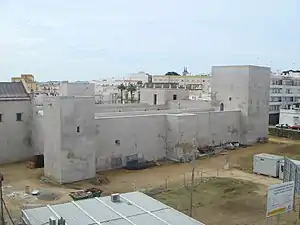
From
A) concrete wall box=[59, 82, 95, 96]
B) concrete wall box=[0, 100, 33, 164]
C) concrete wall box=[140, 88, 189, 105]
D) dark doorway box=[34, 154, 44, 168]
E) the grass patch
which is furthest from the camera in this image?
concrete wall box=[140, 88, 189, 105]

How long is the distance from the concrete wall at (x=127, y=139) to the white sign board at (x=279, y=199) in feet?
45.2

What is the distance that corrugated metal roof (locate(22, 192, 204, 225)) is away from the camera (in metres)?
9.60

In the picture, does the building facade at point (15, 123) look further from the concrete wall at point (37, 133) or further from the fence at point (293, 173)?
the fence at point (293, 173)

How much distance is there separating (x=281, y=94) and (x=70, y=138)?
111ft

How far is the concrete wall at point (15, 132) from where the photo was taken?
86.0ft

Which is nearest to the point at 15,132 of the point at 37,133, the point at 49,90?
the point at 37,133

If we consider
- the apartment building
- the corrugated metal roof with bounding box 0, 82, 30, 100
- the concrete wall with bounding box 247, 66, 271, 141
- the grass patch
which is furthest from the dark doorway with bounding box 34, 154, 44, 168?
the apartment building

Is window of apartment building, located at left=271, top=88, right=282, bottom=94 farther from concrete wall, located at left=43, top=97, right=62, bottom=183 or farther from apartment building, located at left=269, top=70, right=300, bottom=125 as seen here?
concrete wall, located at left=43, top=97, right=62, bottom=183

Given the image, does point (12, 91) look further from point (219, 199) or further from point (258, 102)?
point (258, 102)

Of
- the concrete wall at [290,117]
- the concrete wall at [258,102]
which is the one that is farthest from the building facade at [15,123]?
the concrete wall at [290,117]

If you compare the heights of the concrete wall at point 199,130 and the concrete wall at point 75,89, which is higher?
the concrete wall at point 75,89

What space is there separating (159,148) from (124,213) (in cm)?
1723

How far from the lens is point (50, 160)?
73.6ft

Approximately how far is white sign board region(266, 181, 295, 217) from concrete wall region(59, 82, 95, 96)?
2423cm
